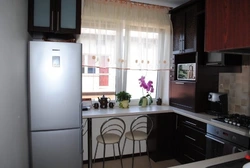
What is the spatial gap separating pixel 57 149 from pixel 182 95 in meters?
1.95

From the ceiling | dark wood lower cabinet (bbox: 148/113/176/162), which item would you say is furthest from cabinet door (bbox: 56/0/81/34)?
Result: dark wood lower cabinet (bbox: 148/113/176/162)

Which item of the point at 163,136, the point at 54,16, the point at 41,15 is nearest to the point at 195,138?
the point at 163,136

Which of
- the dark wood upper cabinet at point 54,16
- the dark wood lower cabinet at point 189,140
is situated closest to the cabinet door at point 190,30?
the dark wood lower cabinet at point 189,140

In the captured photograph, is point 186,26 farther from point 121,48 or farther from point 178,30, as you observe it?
point 121,48

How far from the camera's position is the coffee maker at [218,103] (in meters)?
2.57

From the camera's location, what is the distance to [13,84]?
1792 mm

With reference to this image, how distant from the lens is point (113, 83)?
10.4 ft

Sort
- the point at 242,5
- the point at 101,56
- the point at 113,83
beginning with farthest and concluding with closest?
the point at 113,83, the point at 101,56, the point at 242,5

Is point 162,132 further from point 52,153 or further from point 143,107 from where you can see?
point 52,153

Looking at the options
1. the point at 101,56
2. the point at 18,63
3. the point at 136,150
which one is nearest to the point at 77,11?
the point at 101,56

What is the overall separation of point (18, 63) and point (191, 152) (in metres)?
2.41

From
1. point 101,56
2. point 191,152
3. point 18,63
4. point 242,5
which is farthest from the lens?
point 101,56

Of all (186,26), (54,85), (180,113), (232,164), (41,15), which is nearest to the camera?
(232,164)

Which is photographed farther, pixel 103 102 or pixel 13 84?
pixel 103 102
